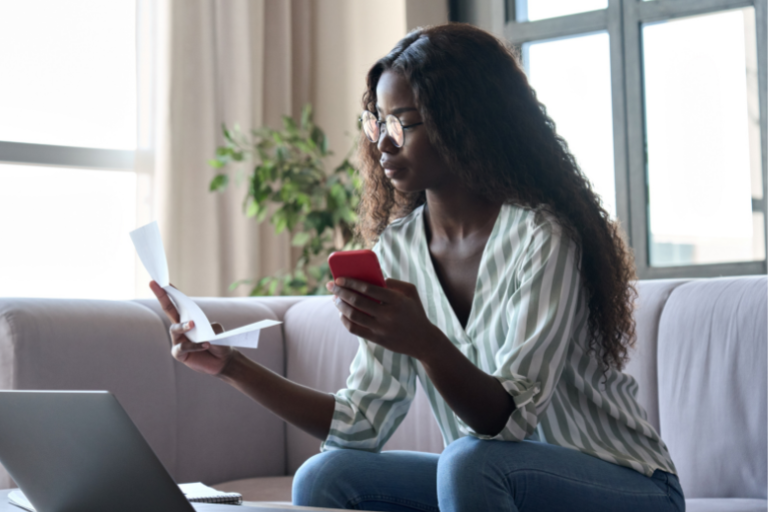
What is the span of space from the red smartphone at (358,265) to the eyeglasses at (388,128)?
1.21 feet

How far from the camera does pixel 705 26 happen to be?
9.81 ft

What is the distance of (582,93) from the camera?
330 centimetres

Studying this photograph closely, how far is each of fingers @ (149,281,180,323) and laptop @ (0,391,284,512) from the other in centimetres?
34

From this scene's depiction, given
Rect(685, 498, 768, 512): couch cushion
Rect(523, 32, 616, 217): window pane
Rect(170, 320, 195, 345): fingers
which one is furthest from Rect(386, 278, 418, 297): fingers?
Rect(523, 32, 616, 217): window pane

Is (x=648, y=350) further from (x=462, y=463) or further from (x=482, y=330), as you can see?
(x=462, y=463)

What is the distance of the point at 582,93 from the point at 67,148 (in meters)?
1.92

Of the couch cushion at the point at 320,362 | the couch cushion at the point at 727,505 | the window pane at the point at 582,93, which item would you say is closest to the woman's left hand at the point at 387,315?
the couch cushion at the point at 727,505

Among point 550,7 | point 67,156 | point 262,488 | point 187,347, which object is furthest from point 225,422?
point 550,7

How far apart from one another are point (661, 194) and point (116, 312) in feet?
6.35

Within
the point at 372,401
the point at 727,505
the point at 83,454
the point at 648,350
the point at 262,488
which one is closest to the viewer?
the point at 83,454

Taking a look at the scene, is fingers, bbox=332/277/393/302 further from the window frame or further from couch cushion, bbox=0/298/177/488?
the window frame

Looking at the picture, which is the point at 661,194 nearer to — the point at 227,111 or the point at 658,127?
the point at 658,127

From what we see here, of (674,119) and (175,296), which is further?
(674,119)

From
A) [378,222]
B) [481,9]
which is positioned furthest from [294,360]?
[481,9]
